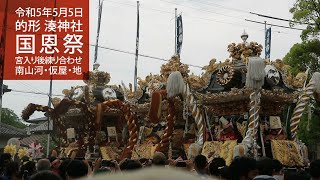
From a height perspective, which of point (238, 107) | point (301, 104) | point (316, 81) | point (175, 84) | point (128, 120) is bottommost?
point (128, 120)

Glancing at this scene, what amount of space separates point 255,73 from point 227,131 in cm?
257

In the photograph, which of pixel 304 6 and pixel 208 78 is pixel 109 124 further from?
pixel 304 6

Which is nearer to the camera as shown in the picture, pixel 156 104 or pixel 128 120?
pixel 156 104

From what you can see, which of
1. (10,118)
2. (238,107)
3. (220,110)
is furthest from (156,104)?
(10,118)

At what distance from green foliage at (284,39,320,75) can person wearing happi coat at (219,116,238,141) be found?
1037cm

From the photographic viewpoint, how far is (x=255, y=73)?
40.3ft

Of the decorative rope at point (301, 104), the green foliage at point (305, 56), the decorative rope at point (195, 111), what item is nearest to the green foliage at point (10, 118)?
the green foliage at point (305, 56)

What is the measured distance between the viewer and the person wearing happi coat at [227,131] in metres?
14.1

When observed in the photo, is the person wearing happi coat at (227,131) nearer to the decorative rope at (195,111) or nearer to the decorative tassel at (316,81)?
the decorative rope at (195,111)

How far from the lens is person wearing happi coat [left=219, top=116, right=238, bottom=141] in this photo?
14.1 metres

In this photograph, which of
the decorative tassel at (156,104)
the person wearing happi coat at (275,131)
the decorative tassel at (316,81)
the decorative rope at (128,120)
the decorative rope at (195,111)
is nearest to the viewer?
the person wearing happi coat at (275,131)

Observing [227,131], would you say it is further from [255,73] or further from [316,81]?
[316,81]

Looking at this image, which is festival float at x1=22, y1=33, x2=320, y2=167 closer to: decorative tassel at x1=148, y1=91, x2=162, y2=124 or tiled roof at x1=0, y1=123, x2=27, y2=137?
decorative tassel at x1=148, y1=91, x2=162, y2=124

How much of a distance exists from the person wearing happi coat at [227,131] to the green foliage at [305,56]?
34.0 ft
